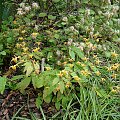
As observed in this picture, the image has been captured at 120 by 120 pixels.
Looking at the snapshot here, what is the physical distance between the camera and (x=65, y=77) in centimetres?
240

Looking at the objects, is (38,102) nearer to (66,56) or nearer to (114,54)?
(66,56)

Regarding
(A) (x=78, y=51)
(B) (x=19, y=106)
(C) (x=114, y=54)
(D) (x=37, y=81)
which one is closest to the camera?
(D) (x=37, y=81)

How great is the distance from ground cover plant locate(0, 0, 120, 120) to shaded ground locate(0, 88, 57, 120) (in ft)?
0.17

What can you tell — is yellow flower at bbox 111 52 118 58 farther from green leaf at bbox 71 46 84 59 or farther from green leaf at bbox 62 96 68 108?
green leaf at bbox 62 96 68 108

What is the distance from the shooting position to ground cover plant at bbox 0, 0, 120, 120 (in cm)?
245

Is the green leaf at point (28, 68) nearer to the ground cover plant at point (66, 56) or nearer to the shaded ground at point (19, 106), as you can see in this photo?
the ground cover plant at point (66, 56)

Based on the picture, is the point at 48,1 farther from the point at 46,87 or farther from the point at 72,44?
the point at 46,87

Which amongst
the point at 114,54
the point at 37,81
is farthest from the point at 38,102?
the point at 114,54

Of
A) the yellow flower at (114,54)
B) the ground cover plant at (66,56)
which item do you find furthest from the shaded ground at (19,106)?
the yellow flower at (114,54)

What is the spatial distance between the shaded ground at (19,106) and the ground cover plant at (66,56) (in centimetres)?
5

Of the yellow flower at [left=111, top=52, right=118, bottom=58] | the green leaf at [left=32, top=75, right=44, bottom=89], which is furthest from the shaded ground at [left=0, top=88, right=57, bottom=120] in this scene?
the yellow flower at [left=111, top=52, right=118, bottom=58]

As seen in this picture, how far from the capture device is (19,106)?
2.54 m

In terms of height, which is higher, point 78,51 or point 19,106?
point 78,51

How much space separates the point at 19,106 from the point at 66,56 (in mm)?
563
